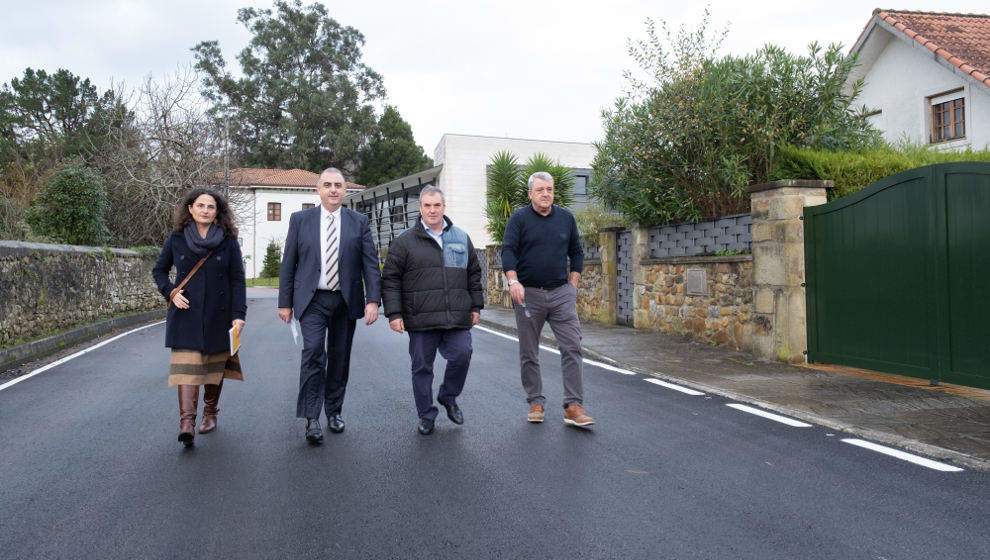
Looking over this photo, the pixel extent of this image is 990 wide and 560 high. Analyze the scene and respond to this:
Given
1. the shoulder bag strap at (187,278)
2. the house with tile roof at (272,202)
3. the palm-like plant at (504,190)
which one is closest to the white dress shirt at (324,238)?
the shoulder bag strap at (187,278)

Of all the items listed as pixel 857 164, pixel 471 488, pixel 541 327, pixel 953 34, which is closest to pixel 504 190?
pixel 953 34

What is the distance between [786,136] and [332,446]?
7562mm

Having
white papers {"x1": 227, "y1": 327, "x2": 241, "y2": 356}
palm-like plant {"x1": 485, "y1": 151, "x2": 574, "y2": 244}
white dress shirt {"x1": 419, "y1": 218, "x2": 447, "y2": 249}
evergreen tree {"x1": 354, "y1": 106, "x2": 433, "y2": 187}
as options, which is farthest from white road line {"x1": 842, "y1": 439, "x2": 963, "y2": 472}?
evergreen tree {"x1": 354, "y1": 106, "x2": 433, "y2": 187}

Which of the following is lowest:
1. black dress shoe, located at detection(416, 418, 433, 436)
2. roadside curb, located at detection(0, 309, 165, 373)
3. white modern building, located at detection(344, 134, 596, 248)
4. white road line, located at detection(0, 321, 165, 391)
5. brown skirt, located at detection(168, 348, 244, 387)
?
black dress shoe, located at detection(416, 418, 433, 436)

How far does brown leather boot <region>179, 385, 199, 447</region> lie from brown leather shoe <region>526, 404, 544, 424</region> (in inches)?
95.5

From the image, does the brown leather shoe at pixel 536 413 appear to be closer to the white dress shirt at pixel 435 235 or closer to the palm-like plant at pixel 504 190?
the white dress shirt at pixel 435 235

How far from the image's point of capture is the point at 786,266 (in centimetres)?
866

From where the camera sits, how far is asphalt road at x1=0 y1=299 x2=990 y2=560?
3.24m

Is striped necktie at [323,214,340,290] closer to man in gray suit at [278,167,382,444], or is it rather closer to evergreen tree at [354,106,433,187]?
man in gray suit at [278,167,382,444]

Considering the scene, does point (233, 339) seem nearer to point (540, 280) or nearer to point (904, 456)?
Answer: point (540, 280)

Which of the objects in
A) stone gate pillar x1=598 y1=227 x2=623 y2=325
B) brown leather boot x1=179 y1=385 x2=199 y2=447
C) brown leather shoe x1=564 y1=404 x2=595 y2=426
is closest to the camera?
brown leather boot x1=179 y1=385 x2=199 y2=447

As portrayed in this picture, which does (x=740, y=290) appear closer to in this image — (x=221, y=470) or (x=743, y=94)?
(x=743, y=94)

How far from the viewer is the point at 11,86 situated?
45.8m

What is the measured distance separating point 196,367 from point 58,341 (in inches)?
304
